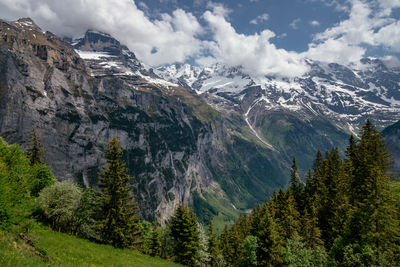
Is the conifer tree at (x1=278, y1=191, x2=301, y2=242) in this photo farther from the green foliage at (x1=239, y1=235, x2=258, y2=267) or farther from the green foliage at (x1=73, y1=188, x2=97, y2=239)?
the green foliage at (x1=73, y1=188, x2=97, y2=239)

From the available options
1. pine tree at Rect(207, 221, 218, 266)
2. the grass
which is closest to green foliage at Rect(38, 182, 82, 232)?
the grass

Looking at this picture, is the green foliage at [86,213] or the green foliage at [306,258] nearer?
the green foliage at [306,258]

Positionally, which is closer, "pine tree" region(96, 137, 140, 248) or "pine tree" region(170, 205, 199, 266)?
"pine tree" region(96, 137, 140, 248)

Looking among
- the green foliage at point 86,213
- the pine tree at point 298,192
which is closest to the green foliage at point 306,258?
the pine tree at point 298,192

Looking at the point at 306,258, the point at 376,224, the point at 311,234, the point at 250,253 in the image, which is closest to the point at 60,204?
the point at 250,253

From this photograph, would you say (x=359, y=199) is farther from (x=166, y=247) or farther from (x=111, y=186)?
(x=166, y=247)

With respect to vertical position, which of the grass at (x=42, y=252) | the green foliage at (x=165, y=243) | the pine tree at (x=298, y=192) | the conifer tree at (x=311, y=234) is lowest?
the green foliage at (x=165, y=243)

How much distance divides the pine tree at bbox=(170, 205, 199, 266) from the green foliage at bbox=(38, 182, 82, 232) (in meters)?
23.7

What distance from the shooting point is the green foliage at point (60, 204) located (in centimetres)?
3838

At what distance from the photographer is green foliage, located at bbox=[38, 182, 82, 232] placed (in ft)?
126

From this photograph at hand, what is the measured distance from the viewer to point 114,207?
40594 mm

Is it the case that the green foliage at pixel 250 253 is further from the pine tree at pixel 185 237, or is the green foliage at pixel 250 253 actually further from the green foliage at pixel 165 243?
the green foliage at pixel 165 243

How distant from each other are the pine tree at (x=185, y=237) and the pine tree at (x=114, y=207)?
16.1 metres

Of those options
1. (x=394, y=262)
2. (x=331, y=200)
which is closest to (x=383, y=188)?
(x=394, y=262)
